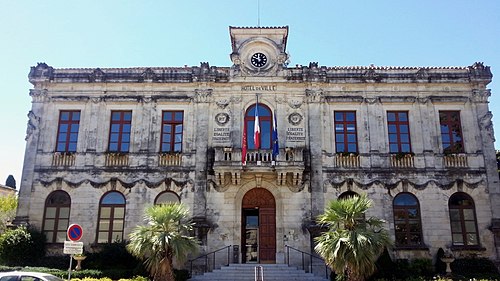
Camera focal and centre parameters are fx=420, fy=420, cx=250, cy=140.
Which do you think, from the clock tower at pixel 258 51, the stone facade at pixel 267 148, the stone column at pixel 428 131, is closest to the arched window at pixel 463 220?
the stone facade at pixel 267 148

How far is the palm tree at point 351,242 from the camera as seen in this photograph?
1423 cm

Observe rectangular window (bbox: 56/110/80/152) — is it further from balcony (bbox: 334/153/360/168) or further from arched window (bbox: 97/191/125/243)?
balcony (bbox: 334/153/360/168)

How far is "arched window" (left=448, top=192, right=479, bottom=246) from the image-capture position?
19938 mm

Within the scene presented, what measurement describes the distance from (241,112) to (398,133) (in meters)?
8.12

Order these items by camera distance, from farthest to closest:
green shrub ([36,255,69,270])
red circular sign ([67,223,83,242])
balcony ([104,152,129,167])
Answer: balcony ([104,152,129,167]) < green shrub ([36,255,69,270]) < red circular sign ([67,223,83,242])

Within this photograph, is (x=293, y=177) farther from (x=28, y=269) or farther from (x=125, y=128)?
(x=28, y=269)

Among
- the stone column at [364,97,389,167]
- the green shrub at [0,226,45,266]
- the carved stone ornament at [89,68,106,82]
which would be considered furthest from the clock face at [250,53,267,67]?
the green shrub at [0,226,45,266]

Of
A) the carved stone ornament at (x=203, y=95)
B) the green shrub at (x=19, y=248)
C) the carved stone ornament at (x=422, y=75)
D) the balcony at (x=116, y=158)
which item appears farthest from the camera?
the carved stone ornament at (x=422, y=75)

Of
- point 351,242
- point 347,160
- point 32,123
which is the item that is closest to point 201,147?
point 347,160

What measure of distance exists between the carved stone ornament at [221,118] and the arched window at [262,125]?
3.40ft

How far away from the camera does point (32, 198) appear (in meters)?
20.5

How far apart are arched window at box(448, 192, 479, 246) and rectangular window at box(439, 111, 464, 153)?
234cm

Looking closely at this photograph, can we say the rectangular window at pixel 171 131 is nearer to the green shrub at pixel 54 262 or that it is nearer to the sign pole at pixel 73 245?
the green shrub at pixel 54 262

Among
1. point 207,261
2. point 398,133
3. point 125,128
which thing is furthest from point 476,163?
point 125,128
